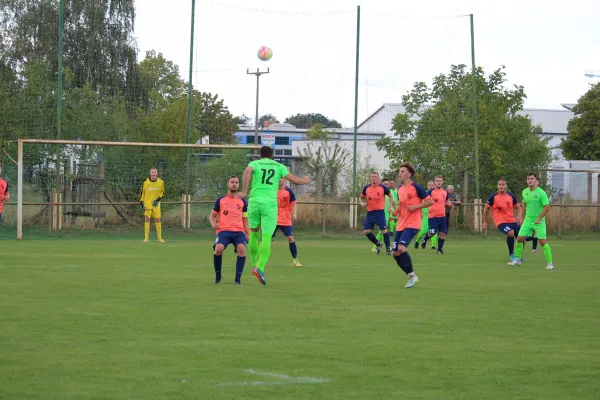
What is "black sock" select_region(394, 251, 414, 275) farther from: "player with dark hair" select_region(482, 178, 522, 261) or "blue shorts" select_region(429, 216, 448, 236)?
"blue shorts" select_region(429, 216, 448, 236)

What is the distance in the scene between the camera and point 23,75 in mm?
32719

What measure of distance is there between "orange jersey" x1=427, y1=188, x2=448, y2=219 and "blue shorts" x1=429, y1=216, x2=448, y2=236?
14 cm

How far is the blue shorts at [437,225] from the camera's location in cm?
2418

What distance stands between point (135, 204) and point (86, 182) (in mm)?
1776

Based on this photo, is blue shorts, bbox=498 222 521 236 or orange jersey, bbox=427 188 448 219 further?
orange jersey, bbox=427 188 448 219

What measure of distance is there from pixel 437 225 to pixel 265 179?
11578mm

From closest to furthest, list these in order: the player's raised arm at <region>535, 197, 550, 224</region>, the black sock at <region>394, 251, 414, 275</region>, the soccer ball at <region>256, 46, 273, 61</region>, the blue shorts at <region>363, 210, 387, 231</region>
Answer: the black sock at <region>394, 251, 414, 275</region> → the player's raised arm at <region>535, 197, 550, 224</region> → the blue shorts at <region>363, 210, 387, 231</region> → the soccer ball at <region>256, 46, 273, 61</region>

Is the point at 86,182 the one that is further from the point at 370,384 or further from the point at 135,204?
the point at 370,384

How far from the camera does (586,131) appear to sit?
65.2 meters

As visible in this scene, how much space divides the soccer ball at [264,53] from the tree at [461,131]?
19.3ft

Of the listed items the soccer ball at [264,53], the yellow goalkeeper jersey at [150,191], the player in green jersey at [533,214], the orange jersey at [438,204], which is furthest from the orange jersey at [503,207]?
the soccer ball at [264,53]

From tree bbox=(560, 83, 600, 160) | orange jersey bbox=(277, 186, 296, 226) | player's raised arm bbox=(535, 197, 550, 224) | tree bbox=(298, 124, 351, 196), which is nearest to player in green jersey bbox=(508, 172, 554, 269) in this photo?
player's raised arm bbox=(535, 197, 550, 224)

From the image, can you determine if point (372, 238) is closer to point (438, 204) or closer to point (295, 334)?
point (438, 204)

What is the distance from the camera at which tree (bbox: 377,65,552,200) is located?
35094 millimetres
